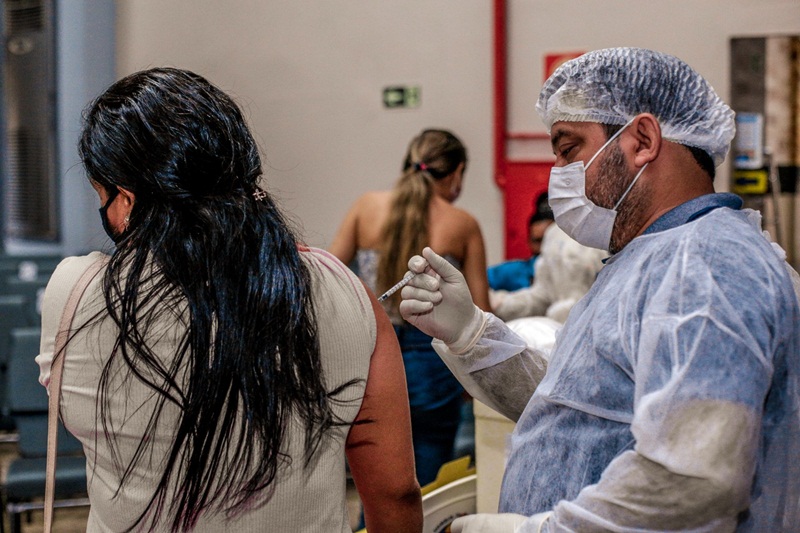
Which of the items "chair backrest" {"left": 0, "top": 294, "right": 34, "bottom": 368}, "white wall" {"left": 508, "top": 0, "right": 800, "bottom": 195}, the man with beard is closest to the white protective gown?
the man with beard

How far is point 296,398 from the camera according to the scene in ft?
3.39

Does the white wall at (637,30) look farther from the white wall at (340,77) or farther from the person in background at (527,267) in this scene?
the person in background at (527,267)

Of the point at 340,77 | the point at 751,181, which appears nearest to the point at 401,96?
the point at 340,77

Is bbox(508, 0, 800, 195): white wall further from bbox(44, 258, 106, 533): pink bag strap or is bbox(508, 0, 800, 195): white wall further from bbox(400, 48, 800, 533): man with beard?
bbox(44, 258, 106, 533): pink bag strap

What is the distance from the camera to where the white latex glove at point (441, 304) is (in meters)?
1.36

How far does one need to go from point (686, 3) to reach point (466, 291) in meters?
3.61

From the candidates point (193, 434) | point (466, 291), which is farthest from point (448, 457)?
point (193, 434)

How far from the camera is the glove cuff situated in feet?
4.68

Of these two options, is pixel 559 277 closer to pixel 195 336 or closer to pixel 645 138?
pixel 645 138

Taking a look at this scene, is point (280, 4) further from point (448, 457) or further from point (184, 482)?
point (184, 482)

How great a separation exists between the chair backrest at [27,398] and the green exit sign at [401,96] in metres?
2.85

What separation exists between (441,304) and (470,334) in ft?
0.21

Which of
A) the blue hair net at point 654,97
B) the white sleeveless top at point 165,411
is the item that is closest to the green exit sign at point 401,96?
the blue hair net at point 654,97

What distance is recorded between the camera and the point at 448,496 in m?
1.67
